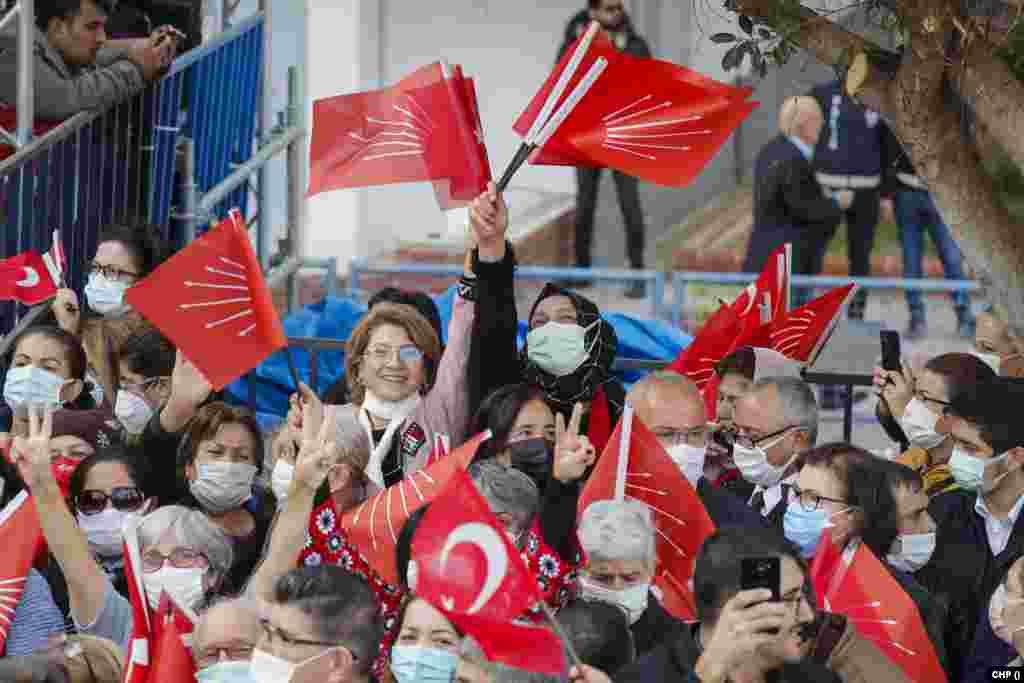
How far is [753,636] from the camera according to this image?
470cm

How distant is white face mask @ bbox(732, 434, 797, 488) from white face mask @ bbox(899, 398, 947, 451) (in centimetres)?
54

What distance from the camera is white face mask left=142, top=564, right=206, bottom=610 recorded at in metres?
5.80

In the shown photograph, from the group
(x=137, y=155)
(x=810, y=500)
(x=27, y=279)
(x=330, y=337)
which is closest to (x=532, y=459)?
(x=810, y=500)

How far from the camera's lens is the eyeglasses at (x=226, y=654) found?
209 inches

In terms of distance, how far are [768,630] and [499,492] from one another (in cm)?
127

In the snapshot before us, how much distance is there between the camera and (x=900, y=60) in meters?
5.84

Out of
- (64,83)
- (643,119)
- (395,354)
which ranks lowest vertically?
(395,354)

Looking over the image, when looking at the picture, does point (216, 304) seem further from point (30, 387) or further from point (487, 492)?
point (487, 492)

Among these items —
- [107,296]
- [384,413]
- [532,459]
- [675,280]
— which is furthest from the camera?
[675,280]

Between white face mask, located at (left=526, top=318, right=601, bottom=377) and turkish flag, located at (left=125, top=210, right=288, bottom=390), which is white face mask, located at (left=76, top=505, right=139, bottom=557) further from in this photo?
white face mask, located at (left=526, top=318, right=601, bottom=377)

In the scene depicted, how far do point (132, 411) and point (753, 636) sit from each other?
340cm

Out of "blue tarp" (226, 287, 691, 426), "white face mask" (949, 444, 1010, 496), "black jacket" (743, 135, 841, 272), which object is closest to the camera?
"white face mask" (949, 444, 1010, 496)

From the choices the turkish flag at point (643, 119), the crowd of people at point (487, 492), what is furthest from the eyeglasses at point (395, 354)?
the turkish flag at point (643, 119)

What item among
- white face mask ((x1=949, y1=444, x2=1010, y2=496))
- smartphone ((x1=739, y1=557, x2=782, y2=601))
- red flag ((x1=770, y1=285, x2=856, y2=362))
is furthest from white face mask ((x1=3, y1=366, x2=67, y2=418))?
smartphone ((x1=739, y1=557, x2=782, y2=601))
